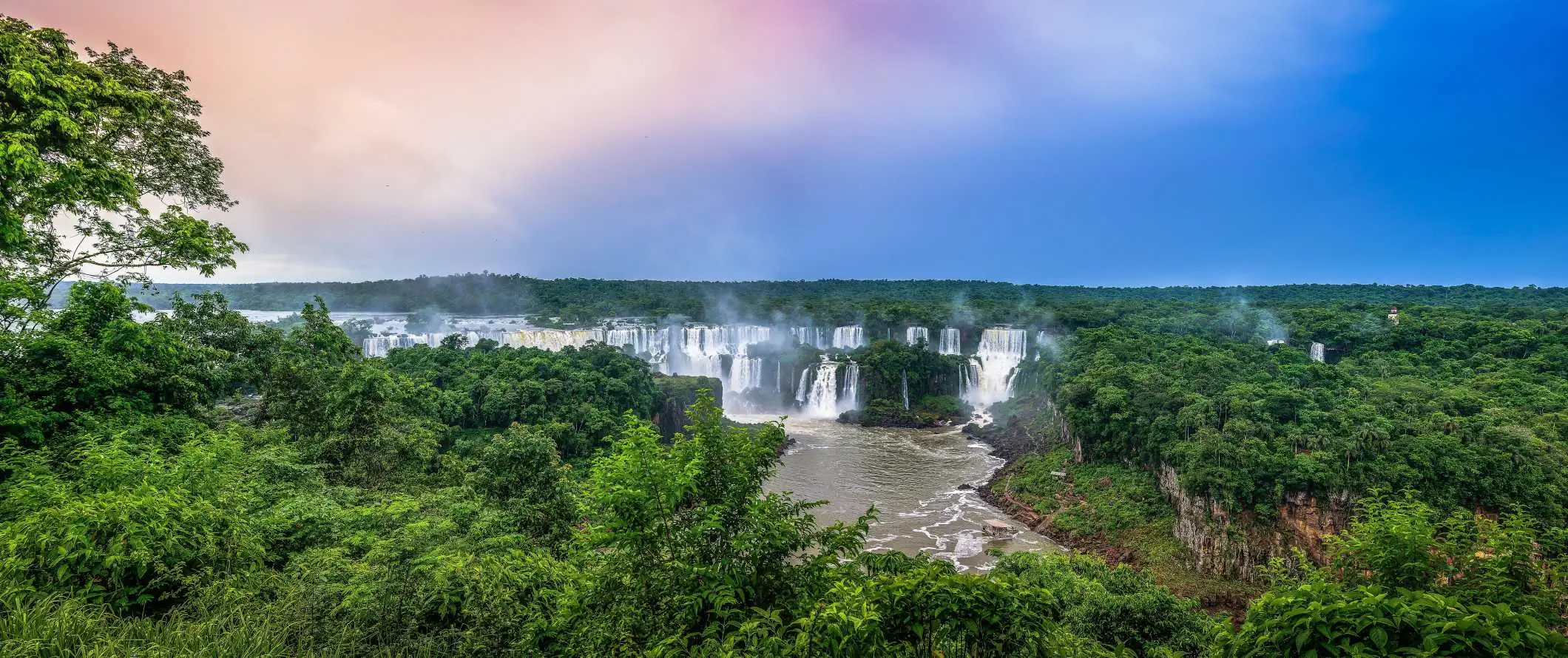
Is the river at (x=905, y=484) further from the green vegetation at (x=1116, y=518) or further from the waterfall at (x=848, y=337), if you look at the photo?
the waterfall at (x=848, y=337)

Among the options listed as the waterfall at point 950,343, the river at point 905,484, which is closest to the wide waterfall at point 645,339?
the river at point 905,484

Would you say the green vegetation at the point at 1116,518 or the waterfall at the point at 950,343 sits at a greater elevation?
the waterfall at the point at 950,343

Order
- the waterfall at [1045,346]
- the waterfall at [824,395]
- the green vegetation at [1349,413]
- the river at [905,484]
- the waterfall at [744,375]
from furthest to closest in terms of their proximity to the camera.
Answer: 1. the waterfall at [744,375]
2. the waterfall at [824,395]
3. the waterfall at [1045,346]
4. the river at [905,484]
5. the green vegetation at [1349,413]

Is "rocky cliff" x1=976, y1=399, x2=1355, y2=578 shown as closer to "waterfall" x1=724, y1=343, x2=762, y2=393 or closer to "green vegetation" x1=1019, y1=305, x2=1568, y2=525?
"green vegetation" x1=1019, y1=305, x2=1568, y2=525

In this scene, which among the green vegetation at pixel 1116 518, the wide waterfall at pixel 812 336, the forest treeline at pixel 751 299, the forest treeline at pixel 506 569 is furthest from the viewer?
the forest treeline at pixel 751 299

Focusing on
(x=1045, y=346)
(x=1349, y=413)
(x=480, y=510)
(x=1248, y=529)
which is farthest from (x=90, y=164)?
(x=1045, y=346)

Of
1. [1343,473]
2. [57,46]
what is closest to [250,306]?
[57,46]

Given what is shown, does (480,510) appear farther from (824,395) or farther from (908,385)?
(908,385)

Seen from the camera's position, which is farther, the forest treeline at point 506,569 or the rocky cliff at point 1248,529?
the rocky cliff at point 1248,529
